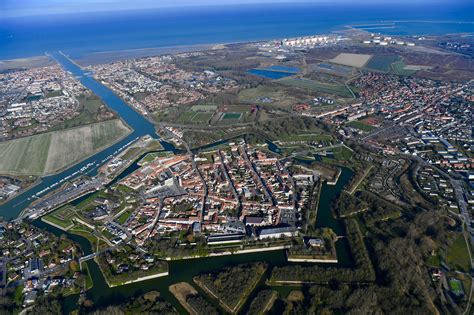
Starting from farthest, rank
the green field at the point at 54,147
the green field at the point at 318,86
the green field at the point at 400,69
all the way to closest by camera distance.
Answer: the green field at the point at 400,69 < the green field at the point at 318,86 < the green field at the point at 54,147

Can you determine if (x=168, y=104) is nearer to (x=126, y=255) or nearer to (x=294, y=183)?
(x=294, y=183)

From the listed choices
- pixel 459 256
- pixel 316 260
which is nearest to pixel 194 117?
pixel 316 260

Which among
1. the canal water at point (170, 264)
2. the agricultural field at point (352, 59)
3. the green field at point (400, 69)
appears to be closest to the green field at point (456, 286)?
the canal water at point (170, 264)

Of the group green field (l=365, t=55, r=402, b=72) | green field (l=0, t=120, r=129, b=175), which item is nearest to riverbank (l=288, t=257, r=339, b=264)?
green field (l=0, t=120, r=129, b=175)

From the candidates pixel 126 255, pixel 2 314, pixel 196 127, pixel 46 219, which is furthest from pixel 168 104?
pixel 2 314

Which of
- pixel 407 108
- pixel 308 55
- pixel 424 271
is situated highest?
pixel 308 55

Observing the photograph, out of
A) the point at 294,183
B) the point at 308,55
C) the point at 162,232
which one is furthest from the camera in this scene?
the point at 308,55

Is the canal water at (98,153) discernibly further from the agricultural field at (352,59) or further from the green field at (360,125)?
the agricultural field at (352,59)
